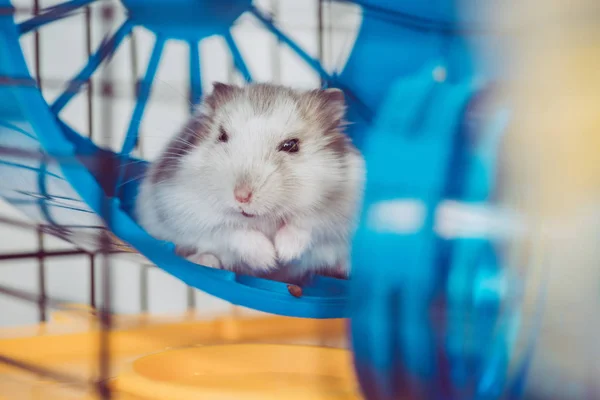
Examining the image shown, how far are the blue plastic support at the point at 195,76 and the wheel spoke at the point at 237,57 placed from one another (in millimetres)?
82

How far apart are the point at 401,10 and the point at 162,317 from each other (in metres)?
1.02

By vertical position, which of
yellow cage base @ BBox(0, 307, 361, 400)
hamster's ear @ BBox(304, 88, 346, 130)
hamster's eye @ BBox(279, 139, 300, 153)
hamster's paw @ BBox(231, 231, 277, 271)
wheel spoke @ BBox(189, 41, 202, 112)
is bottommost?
yellow cage base @ BBox(0, 307, 361, 400)

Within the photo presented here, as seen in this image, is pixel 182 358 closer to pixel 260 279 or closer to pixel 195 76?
pixel 260 279

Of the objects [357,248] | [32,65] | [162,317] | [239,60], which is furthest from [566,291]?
[32,65]

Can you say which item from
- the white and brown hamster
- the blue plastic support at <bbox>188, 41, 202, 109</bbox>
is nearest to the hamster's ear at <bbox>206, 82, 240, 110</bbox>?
the white and brown hamster

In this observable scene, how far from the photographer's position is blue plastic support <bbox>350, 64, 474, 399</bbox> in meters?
0.88

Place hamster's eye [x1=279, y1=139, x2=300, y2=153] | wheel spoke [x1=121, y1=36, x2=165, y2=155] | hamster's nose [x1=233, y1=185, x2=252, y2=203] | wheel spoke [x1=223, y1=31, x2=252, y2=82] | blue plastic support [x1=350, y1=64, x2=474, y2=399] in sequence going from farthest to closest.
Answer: wheel spoke [x1=223, y1=31, x2=252, y2=82] < wheel spoke [x1=121, y1=36, x2=165, y2=155] < hamster's eye [x1=279, y1=139, x2=300, y2=153] < hamster's nose [x1=233, y1=185, x2=252, y2=203] < blue plastic support [x1=350, y1=64, x2=474, y2=399]

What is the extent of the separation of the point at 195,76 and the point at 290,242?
0.56 meters

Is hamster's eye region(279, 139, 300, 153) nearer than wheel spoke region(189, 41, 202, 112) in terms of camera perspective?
Yes

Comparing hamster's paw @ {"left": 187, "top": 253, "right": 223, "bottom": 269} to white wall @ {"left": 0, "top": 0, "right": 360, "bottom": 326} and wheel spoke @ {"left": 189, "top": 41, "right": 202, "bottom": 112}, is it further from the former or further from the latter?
wheel spoke @ {"left": 189, "top": 41, "right": 202, "bottom": 112}

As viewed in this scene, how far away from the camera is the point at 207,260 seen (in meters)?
1.34

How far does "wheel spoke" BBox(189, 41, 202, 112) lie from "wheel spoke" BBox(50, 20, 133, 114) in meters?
0.17

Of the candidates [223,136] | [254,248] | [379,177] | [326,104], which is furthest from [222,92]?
[379,177]

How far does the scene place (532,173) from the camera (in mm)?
892
